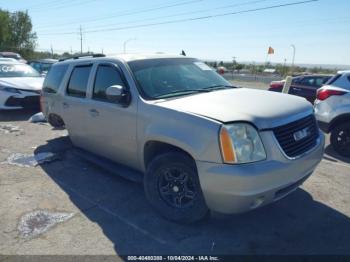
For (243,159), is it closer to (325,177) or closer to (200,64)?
(200,64)

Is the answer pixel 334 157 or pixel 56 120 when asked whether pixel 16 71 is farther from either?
pixel 334 157

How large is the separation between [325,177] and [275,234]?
205 cm

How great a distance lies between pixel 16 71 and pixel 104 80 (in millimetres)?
7303

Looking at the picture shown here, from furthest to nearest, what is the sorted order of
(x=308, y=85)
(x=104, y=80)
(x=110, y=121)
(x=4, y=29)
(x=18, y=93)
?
(x=4, y=29)
(x=308, y=85)
(x=18, y=93)
(x=104, y=80)
(x=110, y=121)

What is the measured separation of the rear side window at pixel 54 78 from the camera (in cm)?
543

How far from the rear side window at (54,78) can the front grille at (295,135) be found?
3785mm

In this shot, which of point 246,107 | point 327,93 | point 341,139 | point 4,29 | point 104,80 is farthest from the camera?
point 4,29

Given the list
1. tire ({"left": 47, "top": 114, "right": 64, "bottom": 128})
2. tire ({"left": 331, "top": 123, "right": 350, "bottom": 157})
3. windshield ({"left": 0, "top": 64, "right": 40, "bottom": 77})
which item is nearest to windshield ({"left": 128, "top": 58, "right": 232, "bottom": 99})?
tire ({"left": 47, "top": 114, "right": 64, "bottom": 128})

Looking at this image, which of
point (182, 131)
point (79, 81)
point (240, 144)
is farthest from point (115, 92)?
point (240, 144)

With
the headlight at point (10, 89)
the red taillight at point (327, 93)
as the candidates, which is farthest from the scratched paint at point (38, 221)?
the headlight at point (10, 89)

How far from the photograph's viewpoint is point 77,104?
15.8 ft

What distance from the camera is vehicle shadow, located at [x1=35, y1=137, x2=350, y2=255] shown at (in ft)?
10.0

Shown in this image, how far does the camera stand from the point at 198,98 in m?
3.61

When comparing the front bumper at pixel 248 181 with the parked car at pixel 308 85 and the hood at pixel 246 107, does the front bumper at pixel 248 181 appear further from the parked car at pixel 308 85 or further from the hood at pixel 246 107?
the parked car at pixel 308 85
